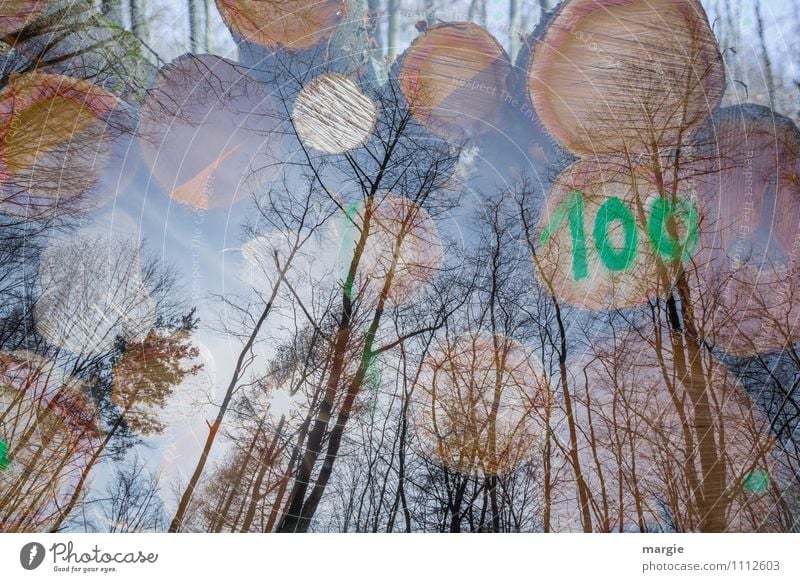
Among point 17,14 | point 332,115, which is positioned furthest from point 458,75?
point 17,14

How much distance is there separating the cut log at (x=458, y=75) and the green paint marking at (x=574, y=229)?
1.32 feet

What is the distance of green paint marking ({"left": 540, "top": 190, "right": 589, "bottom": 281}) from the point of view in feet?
5.69

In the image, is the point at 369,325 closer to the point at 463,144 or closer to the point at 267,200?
the point at 267,200

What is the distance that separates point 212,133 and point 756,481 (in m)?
2.29

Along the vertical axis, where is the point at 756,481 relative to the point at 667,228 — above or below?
below

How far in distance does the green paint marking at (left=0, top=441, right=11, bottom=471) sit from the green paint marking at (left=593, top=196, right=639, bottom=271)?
222 cm

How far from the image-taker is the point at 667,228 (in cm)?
172

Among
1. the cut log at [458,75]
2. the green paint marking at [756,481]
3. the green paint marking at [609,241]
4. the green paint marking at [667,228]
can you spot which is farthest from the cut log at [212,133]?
the green paint marking at [756,481]

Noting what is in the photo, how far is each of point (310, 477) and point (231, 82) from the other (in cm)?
146

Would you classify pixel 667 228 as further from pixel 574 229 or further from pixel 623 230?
pixel 574 229

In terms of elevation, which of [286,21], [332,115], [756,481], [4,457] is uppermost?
[286,21]

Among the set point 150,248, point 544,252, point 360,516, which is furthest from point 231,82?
point 360,516

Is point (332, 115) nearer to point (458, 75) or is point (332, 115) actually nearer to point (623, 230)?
point (458, 75)

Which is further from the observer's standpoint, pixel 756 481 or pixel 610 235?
pixel 610 235
